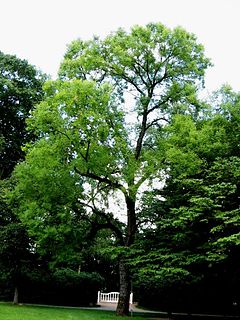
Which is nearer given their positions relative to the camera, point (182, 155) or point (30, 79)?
point (182, 155)

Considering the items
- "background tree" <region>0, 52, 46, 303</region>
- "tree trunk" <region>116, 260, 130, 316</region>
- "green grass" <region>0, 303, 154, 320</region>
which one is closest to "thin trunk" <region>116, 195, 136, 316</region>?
"tree trunk" <region>116, 260, 130, 316</region>

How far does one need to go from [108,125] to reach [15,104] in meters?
11.7

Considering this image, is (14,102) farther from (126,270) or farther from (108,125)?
(126,270)

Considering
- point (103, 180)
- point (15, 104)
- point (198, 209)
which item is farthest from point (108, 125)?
point (15, 104)

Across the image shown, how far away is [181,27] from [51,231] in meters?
10.7

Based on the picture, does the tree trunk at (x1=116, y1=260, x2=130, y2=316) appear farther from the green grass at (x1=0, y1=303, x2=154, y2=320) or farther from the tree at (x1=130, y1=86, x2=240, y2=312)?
the tree at (x1=130, y1=86, x2=240, y2=312)

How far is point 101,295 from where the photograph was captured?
29.5 m

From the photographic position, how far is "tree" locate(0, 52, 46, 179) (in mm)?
25406

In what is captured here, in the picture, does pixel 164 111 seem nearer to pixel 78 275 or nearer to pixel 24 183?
pixel 24 183

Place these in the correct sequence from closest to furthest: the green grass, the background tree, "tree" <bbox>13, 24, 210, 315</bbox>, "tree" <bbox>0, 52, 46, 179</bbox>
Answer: the green grass < "tree" <bbox>13, 24, 210, 315</bbox> < the background tree < "tree" <bbox>0, 52, 46, 179</bbox>

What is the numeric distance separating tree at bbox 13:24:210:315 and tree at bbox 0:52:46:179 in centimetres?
821

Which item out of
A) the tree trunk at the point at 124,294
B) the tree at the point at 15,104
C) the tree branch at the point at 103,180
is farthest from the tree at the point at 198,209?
the tree at the point at 15,104

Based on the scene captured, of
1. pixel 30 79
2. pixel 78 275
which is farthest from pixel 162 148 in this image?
pixel 30 79

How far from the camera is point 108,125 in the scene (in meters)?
16.2
